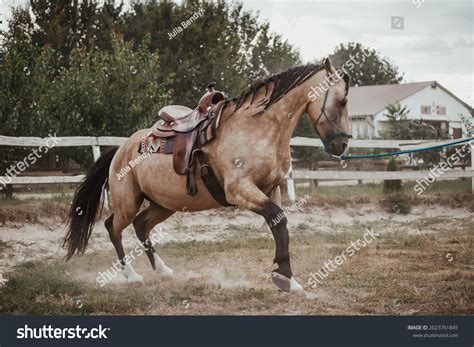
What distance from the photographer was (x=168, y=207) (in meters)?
6.04

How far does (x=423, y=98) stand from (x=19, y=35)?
83.0 feet

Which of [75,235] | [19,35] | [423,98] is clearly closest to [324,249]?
[75,235]

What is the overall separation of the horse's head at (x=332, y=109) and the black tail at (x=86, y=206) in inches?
106

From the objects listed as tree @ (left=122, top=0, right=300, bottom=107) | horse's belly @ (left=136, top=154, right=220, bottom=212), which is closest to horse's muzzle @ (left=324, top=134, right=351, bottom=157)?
horse's belly @ (left=136, top=154, right=220, bottom=212)

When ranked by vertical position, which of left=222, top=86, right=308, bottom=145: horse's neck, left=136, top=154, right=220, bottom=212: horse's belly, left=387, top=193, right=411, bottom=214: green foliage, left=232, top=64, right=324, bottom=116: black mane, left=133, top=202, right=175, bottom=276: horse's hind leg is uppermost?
left=232, top=64, right=324, bottom=116: black mane

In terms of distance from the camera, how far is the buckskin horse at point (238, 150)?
5.10 metres

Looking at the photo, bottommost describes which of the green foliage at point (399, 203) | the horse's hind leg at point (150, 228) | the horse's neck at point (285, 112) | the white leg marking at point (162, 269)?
the green foliage at point (399, 203)

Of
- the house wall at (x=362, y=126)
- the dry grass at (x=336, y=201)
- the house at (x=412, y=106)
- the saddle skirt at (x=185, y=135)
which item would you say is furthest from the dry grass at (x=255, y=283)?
the house at (x=412, y=106)

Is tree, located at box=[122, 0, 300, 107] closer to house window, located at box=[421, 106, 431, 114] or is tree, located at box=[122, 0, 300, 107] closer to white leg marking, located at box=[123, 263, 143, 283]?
house window, located at box=[421, 106, 431, 114]

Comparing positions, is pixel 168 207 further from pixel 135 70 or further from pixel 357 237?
pixel 135 70

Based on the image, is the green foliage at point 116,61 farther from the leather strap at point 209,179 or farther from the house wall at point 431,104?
the house wall at point 431,104

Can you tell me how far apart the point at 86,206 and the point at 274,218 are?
2.67m

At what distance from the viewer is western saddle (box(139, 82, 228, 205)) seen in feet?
18.0

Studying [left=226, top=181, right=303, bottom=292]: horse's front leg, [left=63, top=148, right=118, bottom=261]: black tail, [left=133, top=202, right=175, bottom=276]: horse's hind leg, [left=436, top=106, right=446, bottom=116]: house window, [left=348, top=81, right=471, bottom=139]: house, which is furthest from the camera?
[left=436, top=106, right=446, bottom=116]: house window
